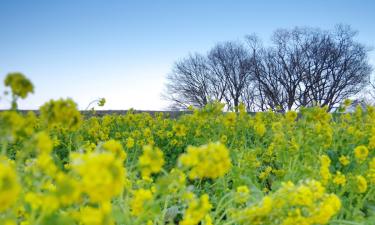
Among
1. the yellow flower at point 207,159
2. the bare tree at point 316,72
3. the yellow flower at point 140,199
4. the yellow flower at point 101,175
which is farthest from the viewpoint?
the bare tree at point 316,72

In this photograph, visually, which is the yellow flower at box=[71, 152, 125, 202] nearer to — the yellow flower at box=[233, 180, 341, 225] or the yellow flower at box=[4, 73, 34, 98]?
the yellow flower at box=[4, 73, 34, 98]

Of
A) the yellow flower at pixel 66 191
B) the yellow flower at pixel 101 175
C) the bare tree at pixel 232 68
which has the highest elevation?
the bare tree at pixel 232 68

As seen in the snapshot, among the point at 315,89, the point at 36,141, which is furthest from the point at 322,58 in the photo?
the point at 36,141

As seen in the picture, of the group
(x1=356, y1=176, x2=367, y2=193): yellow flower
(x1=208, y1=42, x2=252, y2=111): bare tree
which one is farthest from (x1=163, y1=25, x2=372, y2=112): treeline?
(x1=356, y1=176, x2=367, y2=193): yellow flower

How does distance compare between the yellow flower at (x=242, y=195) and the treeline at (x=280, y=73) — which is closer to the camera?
the yellow flower at (x=242, y=195)

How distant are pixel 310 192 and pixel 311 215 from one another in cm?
9

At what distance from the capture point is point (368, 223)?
2828mm

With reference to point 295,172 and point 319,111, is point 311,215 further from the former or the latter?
point 319,111

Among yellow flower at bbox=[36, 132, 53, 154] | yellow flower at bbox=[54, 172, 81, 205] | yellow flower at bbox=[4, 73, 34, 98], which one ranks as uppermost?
yellow flower at bbox=[4, 73, 34, 98]

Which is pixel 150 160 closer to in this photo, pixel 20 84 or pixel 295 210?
pixel 20 84

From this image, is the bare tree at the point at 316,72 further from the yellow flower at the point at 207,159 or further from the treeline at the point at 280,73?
the yellow flower at the point at 207,159

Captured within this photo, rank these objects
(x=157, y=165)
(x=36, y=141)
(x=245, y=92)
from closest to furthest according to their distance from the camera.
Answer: (x=36, y=141) → (x=157, y=165) → (x=245, y=92)

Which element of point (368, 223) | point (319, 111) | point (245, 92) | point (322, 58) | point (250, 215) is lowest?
point (368, 223)

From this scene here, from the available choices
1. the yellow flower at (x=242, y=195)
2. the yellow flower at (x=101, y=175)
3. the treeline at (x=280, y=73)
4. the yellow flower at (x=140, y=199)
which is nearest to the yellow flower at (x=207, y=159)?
the yellow flower at (x=101, y=175)
